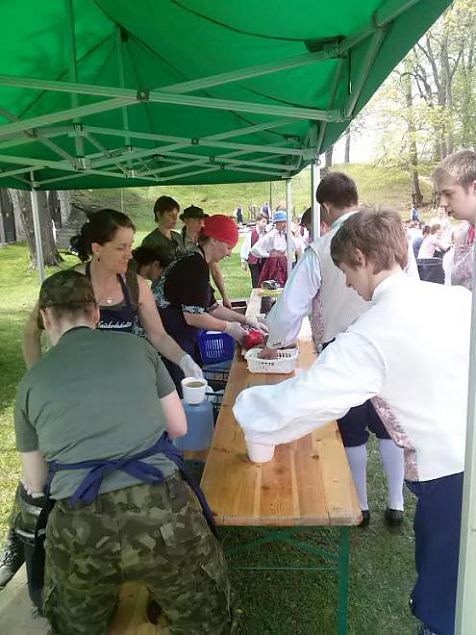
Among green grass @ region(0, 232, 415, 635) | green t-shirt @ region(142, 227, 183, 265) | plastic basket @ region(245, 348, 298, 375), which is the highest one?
green t-shirt @ region(142, 227, 183, 265)

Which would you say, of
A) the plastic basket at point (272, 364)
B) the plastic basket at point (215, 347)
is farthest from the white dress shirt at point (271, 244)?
the plastic basket at point (272, 364)

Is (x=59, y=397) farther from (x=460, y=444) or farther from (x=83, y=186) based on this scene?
(x=83, y=186)

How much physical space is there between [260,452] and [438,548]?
614 mm

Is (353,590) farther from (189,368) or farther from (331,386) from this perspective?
(331,386)

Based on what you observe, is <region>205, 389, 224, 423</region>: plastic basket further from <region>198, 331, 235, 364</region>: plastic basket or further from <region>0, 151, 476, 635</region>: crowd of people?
<region>0, 151, 476, 635</region>: crowd of people

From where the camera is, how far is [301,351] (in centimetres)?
318

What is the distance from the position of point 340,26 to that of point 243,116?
2011mm

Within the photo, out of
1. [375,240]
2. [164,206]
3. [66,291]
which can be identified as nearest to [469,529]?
Answer: [375,240]

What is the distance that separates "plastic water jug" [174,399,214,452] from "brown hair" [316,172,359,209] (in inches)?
44.5

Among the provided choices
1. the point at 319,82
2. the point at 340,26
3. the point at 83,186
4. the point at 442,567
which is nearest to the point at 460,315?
the point at 442,567

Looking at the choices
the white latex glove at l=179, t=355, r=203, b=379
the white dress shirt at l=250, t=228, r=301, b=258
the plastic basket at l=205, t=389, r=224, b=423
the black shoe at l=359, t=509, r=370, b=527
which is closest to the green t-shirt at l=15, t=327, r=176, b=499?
the white latex glove at l=179, t=355, r=203, b=379

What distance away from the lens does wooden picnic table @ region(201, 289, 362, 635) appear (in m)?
1.53

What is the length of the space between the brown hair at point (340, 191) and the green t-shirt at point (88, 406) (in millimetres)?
1408

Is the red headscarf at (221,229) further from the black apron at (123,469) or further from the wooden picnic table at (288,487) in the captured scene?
the black apron at (123,469)
